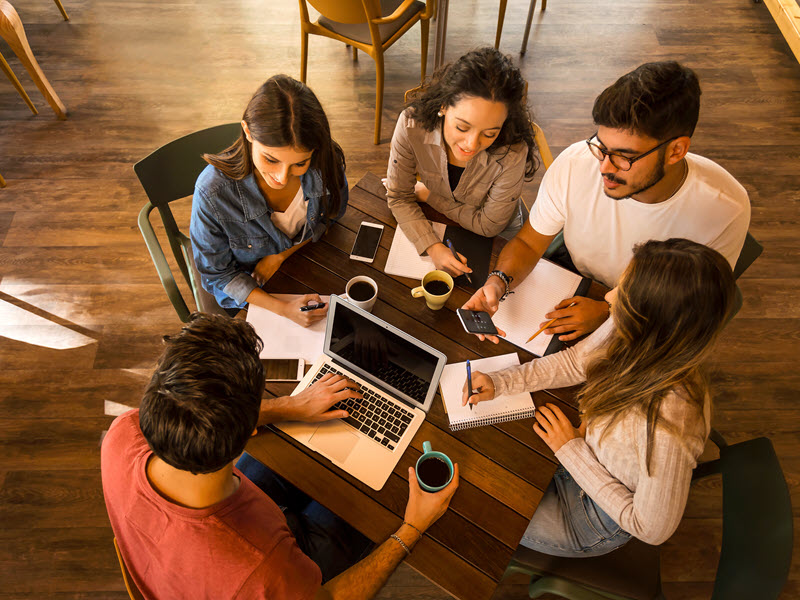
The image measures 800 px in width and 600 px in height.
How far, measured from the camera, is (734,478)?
1507 mm

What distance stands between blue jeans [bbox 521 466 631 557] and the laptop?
48 cm

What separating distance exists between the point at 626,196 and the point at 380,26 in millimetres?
2046

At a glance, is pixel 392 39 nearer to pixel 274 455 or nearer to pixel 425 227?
pixel 425 227

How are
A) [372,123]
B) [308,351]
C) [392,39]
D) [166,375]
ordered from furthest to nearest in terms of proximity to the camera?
1. [372,123]
2. [392,39]
3. [308,351]
4. [166,375]

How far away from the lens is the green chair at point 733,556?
132cm

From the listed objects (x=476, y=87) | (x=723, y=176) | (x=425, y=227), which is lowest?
(x=425, y=227)

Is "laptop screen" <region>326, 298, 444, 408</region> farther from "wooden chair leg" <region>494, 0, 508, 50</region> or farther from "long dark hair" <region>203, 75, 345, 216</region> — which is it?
"wooden chair leg" <region>494, 0, 508, 50</region>

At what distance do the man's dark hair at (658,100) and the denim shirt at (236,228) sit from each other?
0.91 meters

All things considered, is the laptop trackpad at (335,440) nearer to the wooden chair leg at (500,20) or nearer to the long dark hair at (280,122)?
the long dark hair at (280,122)

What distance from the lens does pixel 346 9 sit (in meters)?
2.68

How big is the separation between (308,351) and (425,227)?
0.57 metres

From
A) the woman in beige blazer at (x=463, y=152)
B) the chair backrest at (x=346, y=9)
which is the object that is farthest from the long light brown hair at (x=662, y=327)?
the chair backrest at (x=346, y=9)

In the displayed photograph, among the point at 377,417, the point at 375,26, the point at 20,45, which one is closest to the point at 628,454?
the point at 377,417

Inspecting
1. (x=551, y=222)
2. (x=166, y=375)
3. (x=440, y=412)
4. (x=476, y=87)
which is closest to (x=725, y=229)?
(x=551, y=222)
